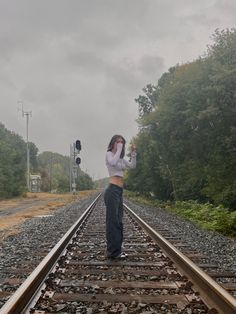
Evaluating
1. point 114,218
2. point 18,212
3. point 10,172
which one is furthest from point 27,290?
point 10,172

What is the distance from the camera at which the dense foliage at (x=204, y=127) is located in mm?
24922

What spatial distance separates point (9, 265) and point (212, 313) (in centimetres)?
377

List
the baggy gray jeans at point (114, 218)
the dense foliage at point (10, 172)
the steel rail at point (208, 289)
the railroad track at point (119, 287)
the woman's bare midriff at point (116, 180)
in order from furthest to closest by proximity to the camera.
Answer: the dense foliage at point (10, 172) → the woman's bare midriff at point (116, 180) → the baggy gray jeans at point (114, 218) → the railroad track at point (119, 287) → the steel rail at point (208, 289)

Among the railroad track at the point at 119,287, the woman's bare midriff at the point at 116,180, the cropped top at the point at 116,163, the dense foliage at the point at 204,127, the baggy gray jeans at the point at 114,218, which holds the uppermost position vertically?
the dense foliage at the point at 204,127

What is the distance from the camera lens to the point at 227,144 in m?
24.9

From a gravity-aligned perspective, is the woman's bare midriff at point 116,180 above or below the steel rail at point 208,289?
above

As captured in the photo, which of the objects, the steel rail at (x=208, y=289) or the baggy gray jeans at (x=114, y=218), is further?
the baggy gray jeans at (x=114, y=218)

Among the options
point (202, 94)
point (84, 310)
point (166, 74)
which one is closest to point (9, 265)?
point (84, 310)

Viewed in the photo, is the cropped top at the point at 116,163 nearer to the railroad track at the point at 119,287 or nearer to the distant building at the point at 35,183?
the railroad track at the point at 119,287

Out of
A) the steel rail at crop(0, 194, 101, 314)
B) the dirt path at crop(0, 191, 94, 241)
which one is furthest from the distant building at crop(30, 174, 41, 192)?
the steel rail at crop(0, 194, 101, 314)

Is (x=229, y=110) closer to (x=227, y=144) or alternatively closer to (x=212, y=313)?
(x=227, y=144)

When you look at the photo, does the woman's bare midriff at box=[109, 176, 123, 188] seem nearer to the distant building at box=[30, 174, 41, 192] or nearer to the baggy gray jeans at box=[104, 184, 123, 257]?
the baggy gray jeans at box=[104, 184, 123, 257]

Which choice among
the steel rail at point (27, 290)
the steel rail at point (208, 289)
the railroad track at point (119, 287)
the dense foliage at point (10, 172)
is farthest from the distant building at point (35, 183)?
the steel rail at point (208, 289)

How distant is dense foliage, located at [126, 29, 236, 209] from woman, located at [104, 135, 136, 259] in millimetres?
17019
